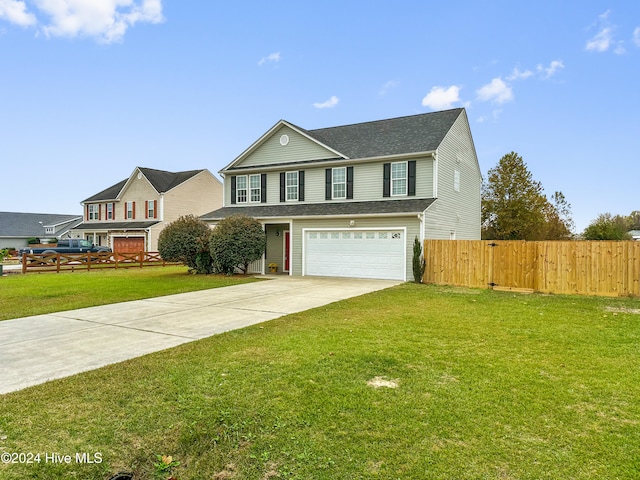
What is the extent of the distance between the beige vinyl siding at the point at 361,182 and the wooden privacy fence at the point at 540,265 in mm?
3101

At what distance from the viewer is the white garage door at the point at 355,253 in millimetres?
16141

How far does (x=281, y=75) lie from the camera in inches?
859

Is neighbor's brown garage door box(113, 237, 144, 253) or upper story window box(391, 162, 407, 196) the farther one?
neighbor's brown garage door box(113, 237, 144, 253)

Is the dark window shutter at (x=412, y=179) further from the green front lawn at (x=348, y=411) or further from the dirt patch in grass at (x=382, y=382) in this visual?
the dirt patch in grass at (x=382, y=382)

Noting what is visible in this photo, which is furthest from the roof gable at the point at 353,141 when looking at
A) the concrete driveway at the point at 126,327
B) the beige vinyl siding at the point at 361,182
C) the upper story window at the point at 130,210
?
the upper story window at the point at 130,210

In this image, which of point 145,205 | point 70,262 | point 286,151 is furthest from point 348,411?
point 145,205

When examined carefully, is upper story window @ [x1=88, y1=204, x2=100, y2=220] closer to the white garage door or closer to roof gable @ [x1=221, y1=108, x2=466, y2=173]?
roof gable @ [x1=221, y1=108, x2=466, y2=173]

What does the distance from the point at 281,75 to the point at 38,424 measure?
2134 cm

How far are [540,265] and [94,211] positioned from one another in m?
38.4

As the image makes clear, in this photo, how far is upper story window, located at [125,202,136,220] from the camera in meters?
34.1

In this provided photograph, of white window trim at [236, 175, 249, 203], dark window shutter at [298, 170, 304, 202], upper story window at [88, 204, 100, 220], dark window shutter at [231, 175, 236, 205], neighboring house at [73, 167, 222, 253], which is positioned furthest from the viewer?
upper story window at [88, 204, 100, 220]

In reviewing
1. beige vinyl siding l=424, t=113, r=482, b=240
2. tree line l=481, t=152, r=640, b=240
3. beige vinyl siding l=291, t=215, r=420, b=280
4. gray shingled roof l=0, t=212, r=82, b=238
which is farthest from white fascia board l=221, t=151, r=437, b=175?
gray shingled roof l=0, t=212, r=82, b=238

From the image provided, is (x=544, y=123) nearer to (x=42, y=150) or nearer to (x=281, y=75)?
(x=281, y=75)

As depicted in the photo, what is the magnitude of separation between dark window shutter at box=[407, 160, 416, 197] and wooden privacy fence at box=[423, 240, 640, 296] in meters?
2.78
